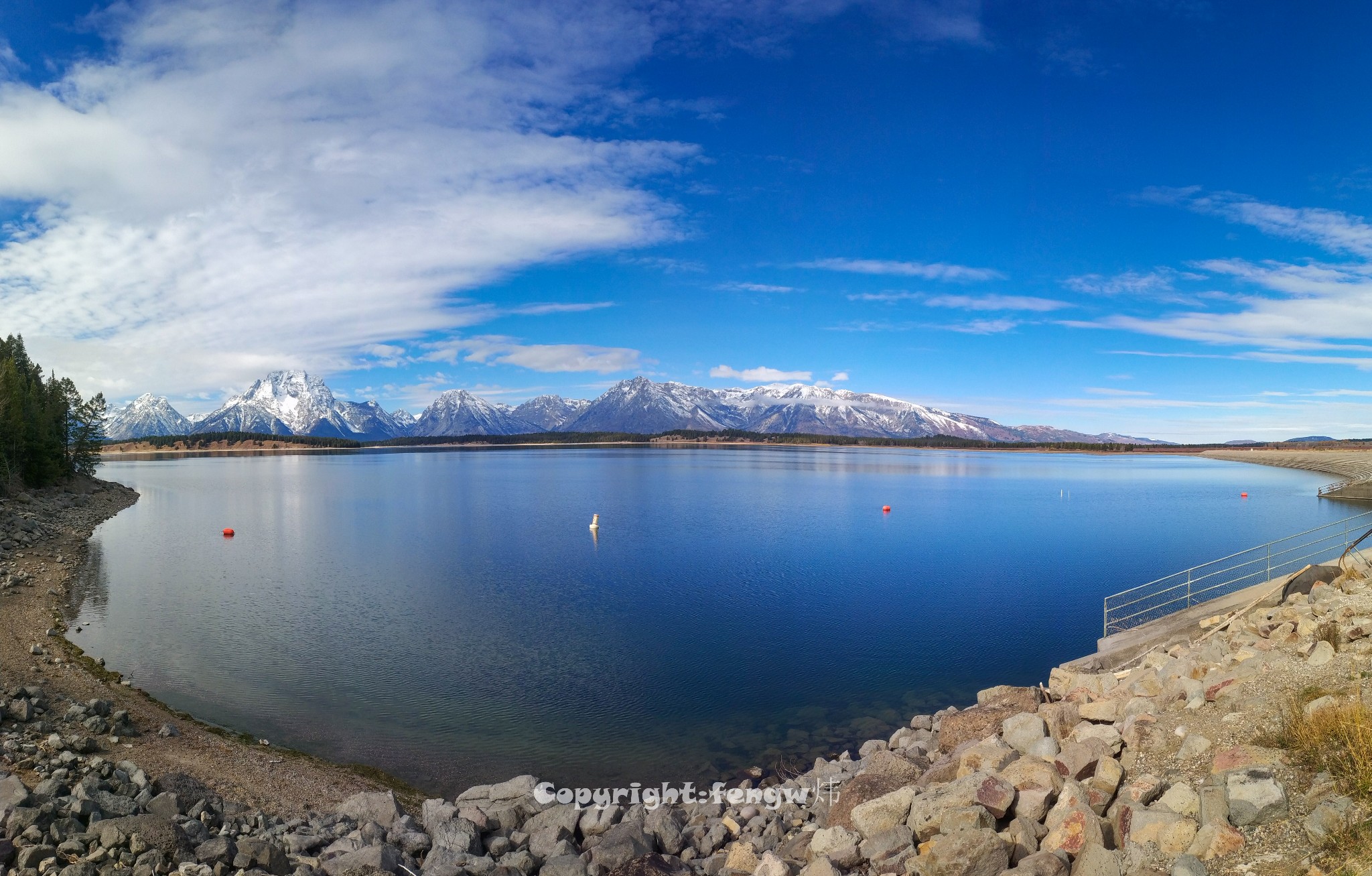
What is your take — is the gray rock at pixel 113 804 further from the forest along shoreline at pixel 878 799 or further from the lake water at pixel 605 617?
the lake water at pixel 605 617

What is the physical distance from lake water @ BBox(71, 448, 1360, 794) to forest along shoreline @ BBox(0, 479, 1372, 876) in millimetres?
1960

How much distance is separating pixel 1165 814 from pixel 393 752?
13687mm

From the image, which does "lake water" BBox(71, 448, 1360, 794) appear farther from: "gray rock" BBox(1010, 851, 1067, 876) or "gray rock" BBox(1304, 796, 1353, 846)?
"gray rock" BBox(1304, 796, 1353, 846)

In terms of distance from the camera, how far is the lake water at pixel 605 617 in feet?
52.5

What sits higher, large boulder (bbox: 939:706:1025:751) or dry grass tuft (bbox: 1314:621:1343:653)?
dry grass tuft (bbox: 1314:621:1343:653)

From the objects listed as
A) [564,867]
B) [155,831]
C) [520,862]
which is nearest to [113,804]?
[155,831]

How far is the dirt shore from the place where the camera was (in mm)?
12359

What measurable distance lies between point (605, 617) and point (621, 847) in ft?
51.2

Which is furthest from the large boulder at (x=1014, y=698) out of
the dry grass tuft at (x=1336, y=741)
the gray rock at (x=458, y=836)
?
the gray rock at (x=458, y=836)

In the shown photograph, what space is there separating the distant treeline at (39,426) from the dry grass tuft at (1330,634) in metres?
66.5

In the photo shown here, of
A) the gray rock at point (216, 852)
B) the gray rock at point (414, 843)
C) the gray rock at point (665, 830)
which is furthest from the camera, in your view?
the gray rock at point (665, 830)

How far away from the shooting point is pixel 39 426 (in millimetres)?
54750

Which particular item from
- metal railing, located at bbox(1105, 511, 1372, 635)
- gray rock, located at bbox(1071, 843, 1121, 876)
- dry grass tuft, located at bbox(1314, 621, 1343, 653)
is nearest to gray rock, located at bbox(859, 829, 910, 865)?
gray rock, located at bbox(1071, 843, 1121, 876)

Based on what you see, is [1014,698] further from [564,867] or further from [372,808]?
[372,808]
